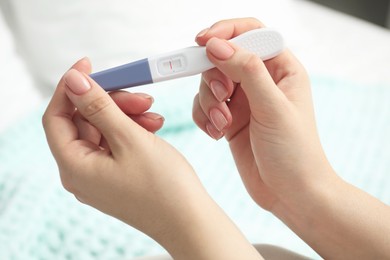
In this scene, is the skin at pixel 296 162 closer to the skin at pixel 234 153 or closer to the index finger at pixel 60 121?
the skin at pixel 234 153

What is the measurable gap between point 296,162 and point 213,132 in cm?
12

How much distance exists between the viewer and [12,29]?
1229 mm

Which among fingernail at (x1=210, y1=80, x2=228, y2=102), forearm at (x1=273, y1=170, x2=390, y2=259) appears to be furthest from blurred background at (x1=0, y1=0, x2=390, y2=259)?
fingernail at (x1=210, y1=80, x2=228, y2=102)

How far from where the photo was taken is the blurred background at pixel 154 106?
0.80 meters

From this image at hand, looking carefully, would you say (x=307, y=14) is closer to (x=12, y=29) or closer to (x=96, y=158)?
(x=12, y=29)

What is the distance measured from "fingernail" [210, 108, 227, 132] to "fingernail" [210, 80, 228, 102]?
0.8 inches

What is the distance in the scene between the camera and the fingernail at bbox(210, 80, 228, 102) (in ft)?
2.15

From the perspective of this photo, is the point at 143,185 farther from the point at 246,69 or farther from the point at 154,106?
the point at 154,106

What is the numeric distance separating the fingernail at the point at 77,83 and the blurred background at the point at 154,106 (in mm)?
298

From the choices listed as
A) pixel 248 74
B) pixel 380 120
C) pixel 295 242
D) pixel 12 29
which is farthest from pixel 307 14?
pixel 248 74

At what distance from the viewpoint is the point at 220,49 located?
0.57 metres

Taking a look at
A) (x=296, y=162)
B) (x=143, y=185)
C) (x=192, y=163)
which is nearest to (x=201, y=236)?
(x=143, y=185)

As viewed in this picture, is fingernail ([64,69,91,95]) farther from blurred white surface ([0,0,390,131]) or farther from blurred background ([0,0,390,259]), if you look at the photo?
blurred white surface ([0,0,390,131])

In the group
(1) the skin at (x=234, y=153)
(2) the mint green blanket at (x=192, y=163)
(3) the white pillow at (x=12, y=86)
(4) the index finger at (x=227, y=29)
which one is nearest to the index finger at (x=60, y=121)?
(1) the skin at (x=234, y=153)
